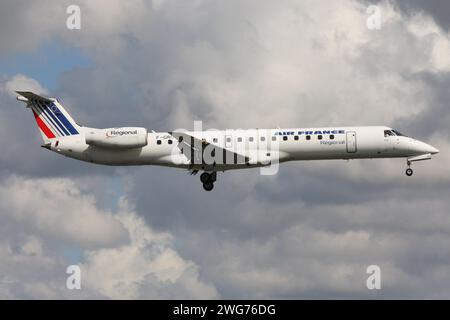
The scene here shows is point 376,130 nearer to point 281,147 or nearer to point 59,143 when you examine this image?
point 281,147

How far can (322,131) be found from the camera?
71375 millimetres

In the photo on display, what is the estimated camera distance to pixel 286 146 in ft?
233

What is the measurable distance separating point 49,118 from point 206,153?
514 inches

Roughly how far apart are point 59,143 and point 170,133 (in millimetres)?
→ 8937

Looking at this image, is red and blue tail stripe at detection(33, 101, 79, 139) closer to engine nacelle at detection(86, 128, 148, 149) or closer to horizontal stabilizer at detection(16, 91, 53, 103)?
horizontal stabilizer at detection(16, 91, 53, 103)

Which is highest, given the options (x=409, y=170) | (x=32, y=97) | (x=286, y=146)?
(x=32, y=97)

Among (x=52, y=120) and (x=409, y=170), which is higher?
(x=52, y=120)

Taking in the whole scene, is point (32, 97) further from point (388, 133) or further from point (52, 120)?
point (388, 133)

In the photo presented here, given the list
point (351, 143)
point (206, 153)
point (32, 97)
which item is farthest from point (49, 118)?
point (351, 143)

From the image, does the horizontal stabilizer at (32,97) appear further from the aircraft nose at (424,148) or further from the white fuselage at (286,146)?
the aircraft nose at (424,148)

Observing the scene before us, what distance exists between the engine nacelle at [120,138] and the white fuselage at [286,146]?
63cm

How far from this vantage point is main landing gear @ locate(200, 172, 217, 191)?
73.8 meters
